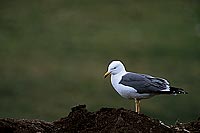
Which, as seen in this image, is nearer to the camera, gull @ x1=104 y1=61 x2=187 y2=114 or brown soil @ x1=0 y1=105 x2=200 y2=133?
brown soil @ x1=0 y1=105 x2=200 y2=133

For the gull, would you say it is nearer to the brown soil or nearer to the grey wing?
the grey wing

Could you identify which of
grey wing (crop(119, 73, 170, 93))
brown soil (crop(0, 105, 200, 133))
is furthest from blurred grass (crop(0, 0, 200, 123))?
brown soil (crop(0, 105, 200, 133))

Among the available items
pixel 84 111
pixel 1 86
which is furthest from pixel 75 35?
pixel 84 111

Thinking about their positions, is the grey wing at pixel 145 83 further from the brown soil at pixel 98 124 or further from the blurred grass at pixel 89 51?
the blurred grass at pixel 89 51

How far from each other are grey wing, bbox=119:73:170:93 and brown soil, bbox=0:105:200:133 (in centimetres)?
78

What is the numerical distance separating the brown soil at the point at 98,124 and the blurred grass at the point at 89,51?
6691 mm

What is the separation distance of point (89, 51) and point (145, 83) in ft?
37.5

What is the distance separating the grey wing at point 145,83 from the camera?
21.5 ft

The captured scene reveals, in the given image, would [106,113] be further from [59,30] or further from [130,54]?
[59,30]

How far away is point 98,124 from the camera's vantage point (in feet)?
17.8

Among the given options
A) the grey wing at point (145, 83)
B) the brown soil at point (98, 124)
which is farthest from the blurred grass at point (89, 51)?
the brown soil at point (98, 124)

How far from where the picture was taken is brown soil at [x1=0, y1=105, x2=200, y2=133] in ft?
17.2

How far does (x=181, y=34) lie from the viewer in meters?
19.9

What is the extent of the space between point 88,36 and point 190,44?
3.03 meters
